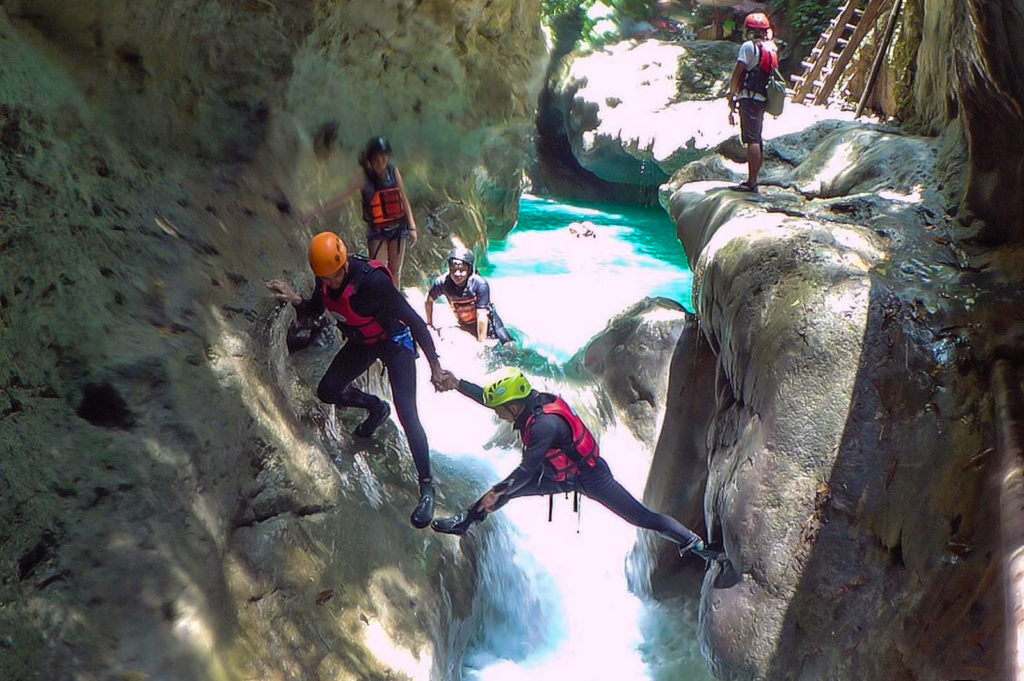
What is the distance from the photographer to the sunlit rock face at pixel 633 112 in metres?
15.3

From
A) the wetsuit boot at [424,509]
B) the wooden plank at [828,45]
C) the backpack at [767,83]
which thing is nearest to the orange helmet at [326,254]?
the wetsuit boot at [424,509]

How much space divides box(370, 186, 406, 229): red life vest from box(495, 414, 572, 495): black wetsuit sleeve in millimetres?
2325

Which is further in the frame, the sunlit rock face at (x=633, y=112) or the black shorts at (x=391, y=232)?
the sunlit rock face at (x=633, y=112)


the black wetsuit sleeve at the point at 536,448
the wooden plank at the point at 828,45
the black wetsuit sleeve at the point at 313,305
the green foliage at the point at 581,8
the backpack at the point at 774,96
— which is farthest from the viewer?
the green foliage at the point at 581,8

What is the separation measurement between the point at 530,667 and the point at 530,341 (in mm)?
5612

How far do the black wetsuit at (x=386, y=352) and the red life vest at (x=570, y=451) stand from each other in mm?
713

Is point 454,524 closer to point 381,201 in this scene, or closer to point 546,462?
point 546,462

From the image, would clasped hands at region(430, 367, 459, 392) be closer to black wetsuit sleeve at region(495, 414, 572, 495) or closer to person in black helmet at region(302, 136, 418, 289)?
black wetsuit sleeve at region(495, 414, 572, 495)

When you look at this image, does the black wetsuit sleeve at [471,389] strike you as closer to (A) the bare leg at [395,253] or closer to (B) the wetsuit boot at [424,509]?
(B) the wetsuit boot at [424,509]

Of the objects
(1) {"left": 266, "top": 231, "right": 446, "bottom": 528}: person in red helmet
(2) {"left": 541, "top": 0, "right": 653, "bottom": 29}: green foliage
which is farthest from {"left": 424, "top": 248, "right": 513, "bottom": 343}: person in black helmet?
(2) {"left": 541, "top": 0, "right": 653, "bottom": 29}: green foliage

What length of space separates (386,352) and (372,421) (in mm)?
926

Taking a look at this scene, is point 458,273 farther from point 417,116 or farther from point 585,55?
point 585,55

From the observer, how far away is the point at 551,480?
4.66 m

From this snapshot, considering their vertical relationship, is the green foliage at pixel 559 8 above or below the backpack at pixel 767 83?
below
